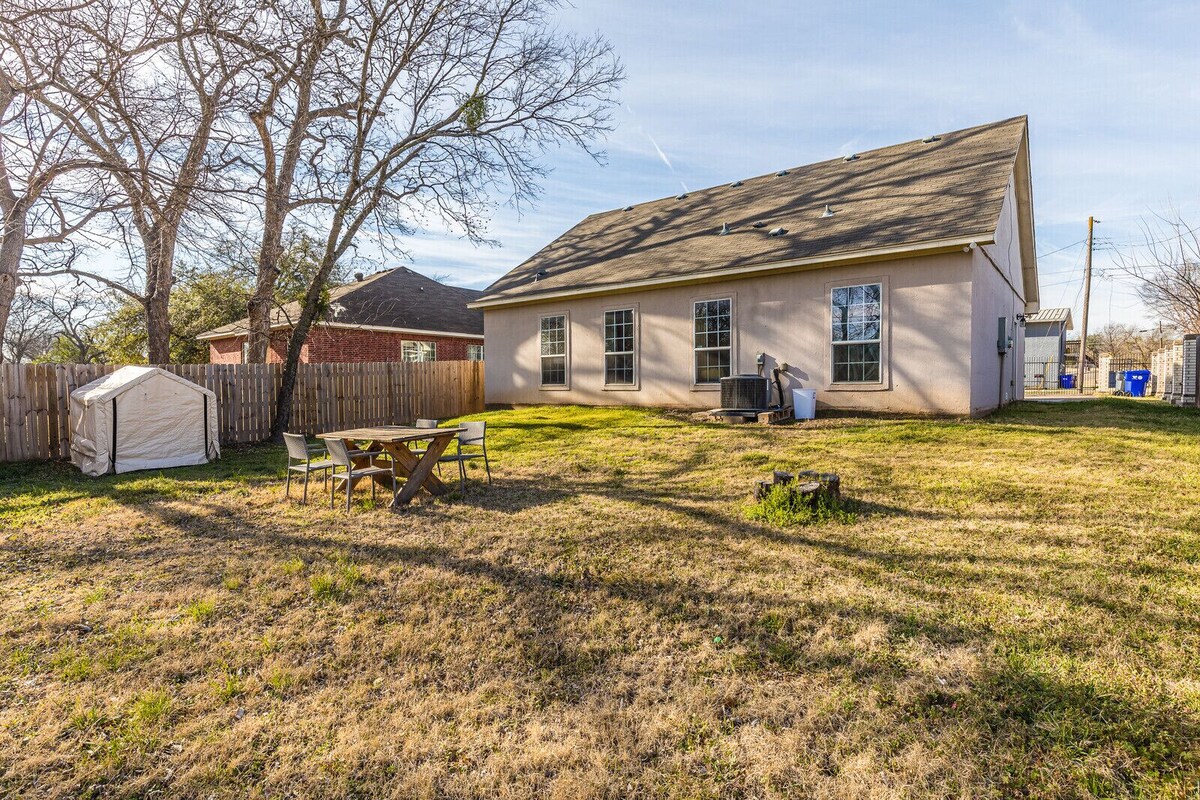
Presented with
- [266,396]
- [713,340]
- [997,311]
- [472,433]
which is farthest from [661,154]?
[472,433]

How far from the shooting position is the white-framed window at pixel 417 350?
20.7 metres

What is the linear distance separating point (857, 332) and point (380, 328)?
14786 millimetres

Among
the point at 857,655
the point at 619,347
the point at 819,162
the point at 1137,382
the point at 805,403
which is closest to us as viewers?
the point at 857,655

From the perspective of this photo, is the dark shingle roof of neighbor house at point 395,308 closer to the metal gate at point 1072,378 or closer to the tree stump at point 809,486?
the tree stump at point 809,486

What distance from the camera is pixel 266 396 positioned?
12.2m

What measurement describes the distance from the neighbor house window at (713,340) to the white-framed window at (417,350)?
1217 cm

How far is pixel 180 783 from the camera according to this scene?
217cm

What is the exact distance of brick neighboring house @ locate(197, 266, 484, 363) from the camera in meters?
19.1

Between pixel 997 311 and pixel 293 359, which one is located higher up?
pixel 997 311

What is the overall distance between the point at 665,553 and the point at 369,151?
12.7 metres

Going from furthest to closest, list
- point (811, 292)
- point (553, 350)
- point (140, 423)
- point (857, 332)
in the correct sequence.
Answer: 1. point (553, 350)
2. point (811, 292)
3. point (857, 332)
4. point (140, 423)

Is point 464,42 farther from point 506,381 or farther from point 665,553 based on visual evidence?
point 665,553

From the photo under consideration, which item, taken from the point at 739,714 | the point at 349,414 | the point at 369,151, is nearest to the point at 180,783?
the point at 739,714

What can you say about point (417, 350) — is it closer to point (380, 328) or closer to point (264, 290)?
point (380, 328)
